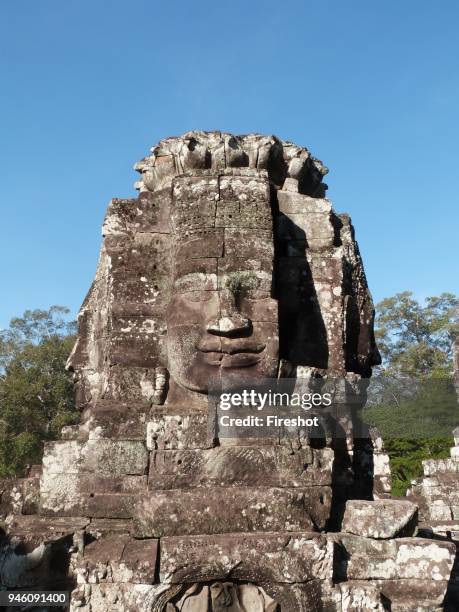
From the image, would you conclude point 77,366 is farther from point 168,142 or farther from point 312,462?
point 312,462

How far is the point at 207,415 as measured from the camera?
4.88m

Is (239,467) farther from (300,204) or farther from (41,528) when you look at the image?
(300,204)

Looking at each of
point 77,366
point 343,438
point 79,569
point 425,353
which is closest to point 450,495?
point 343,438

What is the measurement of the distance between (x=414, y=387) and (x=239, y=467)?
3271 cm

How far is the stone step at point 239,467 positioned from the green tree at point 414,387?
14909 mm

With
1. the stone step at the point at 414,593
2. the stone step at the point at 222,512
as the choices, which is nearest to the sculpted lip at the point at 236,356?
the stone step at the point at 222,512

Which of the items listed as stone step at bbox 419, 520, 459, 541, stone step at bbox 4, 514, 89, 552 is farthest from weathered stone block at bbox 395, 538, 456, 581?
stone step at bbox 419, 520, 459, 541

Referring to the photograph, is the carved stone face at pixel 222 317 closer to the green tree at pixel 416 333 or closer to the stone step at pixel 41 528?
the stone step at pixel 41 528

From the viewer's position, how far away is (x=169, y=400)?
5.43m

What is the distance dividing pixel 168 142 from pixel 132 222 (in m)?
0.87

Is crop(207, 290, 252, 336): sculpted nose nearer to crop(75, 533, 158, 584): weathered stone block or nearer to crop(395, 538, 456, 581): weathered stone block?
crop(75, 533, 158, 584): weathered stone block

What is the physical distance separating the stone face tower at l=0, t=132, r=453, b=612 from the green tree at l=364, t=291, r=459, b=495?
45.8 feet

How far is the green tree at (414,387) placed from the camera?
2159cm

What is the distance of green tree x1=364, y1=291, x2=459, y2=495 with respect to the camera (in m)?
21.6
